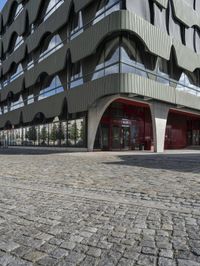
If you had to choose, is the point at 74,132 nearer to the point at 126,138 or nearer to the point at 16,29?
the point at 126,138

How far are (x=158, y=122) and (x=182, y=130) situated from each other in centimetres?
1355

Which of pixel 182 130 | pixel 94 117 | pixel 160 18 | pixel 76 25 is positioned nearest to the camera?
pixel 160 18

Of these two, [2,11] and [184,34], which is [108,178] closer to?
[184,34]

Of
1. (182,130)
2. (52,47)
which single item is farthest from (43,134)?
(182,130)

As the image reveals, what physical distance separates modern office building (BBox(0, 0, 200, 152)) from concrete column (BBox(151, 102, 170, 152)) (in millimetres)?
88

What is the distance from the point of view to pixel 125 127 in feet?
98.4

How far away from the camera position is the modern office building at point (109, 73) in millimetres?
23062

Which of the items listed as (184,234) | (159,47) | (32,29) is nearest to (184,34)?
(159,47)

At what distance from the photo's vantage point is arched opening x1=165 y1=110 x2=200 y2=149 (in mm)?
36500

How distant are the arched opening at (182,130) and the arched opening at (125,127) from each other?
193 inches

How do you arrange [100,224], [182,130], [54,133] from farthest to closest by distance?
[182,130]
[54,133]
[100,224]

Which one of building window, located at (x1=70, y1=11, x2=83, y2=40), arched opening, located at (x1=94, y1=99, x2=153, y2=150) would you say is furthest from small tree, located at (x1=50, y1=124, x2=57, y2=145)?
building window, located at (x1=70, y1=11, x2=83, y2=40)

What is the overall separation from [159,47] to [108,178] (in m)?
18.1

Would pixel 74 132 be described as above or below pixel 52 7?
below
